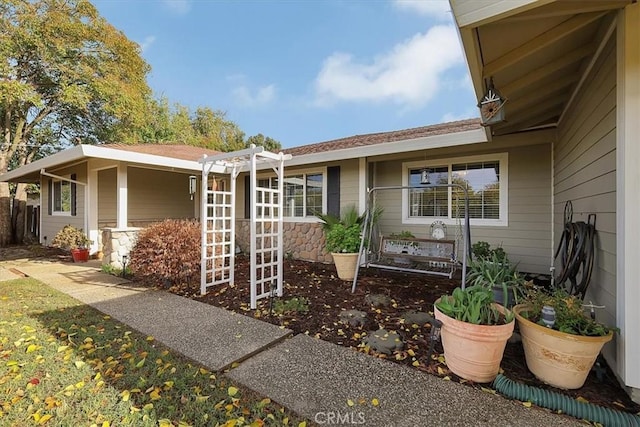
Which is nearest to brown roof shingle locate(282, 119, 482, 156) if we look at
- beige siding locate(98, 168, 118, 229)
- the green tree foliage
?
beige siding locate(98, 168, 118, 229)

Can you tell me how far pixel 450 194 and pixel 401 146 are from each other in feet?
4.82

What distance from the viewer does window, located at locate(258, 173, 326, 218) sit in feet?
23.4

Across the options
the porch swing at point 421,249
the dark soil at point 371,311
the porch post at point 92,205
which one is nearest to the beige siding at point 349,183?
the porch swing at point 421,249

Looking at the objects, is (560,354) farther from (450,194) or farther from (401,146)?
(450,194)

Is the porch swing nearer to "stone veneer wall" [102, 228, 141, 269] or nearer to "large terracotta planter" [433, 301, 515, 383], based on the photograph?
"large terracotta planter" [433, 301, 515, 383]

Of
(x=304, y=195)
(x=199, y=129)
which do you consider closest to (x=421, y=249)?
(x=304, y=195)

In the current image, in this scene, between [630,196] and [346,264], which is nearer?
[630,196]

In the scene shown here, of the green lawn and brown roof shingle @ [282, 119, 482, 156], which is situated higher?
brown roof shingle @ [282, 119, 482, 156]

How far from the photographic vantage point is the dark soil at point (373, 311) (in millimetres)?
2250

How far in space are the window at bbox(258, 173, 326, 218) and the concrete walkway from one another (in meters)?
3.81

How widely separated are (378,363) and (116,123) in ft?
51.8

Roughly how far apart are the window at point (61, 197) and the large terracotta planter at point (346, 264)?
8755mm

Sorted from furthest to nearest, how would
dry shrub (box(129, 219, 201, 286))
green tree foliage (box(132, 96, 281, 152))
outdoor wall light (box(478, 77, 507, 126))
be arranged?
green tree foliage (box(132, 96, 281, 152)), dry shrub (box(129, 219, 201, 286)), outdoor wall light (box(478, 77, 507, 126))

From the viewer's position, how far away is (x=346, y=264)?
5.27m
